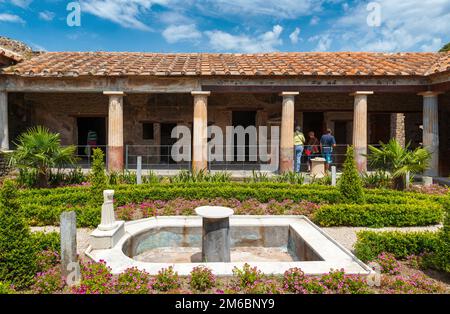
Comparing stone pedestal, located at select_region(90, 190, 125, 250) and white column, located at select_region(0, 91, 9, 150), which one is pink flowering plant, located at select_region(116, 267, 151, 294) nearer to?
stone pedestal, located at select_region(90, 190, 125, 250)

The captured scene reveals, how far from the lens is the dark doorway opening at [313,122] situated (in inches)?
596

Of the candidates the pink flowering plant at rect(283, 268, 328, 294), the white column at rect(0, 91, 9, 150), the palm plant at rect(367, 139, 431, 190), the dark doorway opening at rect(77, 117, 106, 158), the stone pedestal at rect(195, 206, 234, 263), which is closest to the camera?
the pink flowering plant at rect(283, 268, 328, 294)

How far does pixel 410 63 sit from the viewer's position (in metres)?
12.4

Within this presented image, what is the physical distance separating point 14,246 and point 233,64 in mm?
9982

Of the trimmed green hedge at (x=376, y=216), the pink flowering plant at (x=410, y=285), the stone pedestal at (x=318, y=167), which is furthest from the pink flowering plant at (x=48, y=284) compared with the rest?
the stone pedestal at (x=318, y=167)

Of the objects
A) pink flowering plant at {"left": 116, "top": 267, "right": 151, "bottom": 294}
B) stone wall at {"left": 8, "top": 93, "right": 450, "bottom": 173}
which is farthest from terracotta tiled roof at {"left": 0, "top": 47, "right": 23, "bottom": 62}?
pink flowering plant at {"left": 116, "top": 267, "right": 151, "bottom": 294}

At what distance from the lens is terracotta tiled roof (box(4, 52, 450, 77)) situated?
10922mm

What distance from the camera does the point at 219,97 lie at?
47.6 ft

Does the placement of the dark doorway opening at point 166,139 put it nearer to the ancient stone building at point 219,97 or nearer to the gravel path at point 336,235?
the ancient stone building at point 219,97

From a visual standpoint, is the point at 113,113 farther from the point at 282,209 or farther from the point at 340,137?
the point at 340,137

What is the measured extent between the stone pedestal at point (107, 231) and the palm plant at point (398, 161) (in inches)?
285

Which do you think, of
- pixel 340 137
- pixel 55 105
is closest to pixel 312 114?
pixel 340 137

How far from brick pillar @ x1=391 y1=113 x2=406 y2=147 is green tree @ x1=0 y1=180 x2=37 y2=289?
53.0 feet
